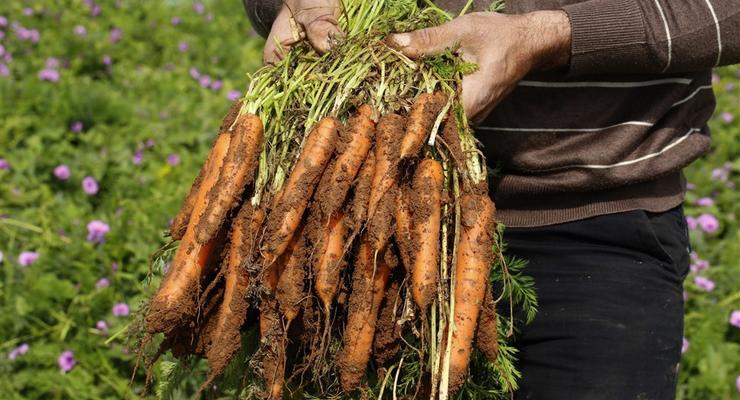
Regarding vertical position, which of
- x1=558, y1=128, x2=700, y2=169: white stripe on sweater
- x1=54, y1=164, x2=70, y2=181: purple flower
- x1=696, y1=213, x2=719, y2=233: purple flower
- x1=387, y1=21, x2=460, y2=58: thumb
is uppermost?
x1=387, y1=21, x2=460, y2=58: thumb

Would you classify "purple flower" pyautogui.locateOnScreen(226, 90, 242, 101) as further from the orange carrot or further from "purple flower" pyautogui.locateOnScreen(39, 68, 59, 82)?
the orange carrot

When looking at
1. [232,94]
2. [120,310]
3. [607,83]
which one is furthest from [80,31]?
[607,83]

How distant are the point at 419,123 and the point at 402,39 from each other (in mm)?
213

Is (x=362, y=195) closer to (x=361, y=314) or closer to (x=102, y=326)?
(x=361, y=314)

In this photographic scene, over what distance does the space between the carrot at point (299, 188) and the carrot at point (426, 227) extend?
0.65 feet

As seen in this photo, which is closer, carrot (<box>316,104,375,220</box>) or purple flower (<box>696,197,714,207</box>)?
carrot (<box>316,104,375,220</box>)

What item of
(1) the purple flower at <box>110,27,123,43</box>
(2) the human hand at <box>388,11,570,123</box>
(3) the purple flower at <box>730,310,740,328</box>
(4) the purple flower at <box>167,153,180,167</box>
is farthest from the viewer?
(1) the purple flower at <box>110,27,123,43</box>

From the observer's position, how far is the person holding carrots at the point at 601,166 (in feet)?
6.27

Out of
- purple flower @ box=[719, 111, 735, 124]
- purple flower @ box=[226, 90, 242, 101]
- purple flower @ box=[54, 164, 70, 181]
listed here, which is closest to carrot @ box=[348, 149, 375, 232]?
purple flower @ box=[54, 164, 70, 181]

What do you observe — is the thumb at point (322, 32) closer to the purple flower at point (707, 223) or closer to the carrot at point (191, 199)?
the carrot at point (191, 199)

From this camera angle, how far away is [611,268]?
7.01 feet

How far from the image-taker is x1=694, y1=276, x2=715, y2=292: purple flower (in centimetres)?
343

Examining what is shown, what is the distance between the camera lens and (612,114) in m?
2.09

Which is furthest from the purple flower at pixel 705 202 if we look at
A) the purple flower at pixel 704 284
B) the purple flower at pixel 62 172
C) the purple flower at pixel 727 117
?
the purple flower at pixel 62 172
